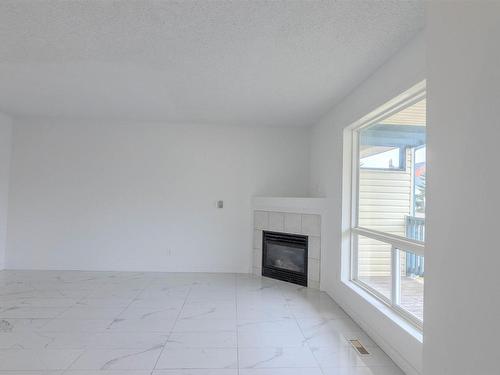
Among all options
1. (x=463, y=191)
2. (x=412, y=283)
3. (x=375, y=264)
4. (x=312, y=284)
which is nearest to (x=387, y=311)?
(x=412, y=283)

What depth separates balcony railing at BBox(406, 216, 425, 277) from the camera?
242cm

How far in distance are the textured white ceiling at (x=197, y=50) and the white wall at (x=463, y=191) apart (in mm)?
937

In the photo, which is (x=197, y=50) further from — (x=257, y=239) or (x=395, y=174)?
(x=257, y=239)

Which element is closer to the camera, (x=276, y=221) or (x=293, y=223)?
(x=293, y=223)

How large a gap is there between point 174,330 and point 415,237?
7.51 feet

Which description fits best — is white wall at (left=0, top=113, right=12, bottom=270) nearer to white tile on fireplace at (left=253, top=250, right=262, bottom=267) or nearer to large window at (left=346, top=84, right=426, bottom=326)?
white tile on fireplace at (left=253, top=250, right=262, bottom=267)

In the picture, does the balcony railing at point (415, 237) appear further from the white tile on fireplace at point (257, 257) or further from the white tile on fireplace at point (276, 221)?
the white tile on fireplace at point (257, 257)

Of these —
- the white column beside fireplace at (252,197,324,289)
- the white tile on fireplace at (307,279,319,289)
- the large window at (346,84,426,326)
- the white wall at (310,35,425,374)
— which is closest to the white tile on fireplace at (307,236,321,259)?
the white column beside fireplace at (252,197,324,289)

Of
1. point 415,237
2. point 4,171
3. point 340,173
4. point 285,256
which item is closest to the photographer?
point 415,237

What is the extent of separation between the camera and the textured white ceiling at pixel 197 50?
2035 mm

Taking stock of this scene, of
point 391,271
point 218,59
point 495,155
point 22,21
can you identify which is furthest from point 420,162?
point 22,21

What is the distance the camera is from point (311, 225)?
14.6 ft

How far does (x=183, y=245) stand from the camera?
5242 millimetres

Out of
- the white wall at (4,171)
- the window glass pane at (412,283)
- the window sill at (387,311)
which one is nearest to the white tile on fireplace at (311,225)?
the window sill at (387,311)
